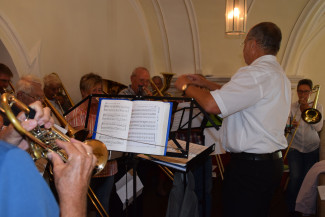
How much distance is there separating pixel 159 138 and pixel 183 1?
16.3ft

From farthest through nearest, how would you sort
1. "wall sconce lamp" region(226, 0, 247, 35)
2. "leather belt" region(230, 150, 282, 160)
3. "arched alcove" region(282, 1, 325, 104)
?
"arched alcove" region(282, 1, 325, 104) → "wall sconce lamp" region(226, 0, 247, 35) → "leather belt" region(230, 150, 282, 160)

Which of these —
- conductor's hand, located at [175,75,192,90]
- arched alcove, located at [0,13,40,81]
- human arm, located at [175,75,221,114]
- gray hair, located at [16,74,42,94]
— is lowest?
human arm, located at [175,75,221,114]

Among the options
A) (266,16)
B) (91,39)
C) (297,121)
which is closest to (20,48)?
(91,39)

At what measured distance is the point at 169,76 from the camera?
5.27m

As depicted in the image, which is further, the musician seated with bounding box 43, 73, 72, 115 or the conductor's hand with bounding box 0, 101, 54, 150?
the musician seated with bounding box 43, 73, 72, 115

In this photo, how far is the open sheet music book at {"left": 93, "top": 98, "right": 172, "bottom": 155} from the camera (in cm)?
197

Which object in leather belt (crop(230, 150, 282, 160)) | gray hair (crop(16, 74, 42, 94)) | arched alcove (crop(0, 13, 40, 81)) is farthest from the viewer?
arched alcove (crop(0, 13, 40, 81))

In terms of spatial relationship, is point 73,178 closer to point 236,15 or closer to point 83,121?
point 83,121

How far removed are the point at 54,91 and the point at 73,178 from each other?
2897 millimetres

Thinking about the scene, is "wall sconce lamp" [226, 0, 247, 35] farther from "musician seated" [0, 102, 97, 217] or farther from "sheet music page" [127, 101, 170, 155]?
"musician seated" [0, 102, 97, 217]

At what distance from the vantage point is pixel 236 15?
464 centimetres

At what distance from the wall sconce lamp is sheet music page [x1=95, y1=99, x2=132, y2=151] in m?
3.07

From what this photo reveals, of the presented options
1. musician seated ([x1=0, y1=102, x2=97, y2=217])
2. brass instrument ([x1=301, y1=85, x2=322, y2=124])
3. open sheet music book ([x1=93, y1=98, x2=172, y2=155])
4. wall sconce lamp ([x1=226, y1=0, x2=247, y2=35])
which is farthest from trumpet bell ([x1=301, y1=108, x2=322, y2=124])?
musician seated ([x1=0, y1=102, x2=97, y2=217])

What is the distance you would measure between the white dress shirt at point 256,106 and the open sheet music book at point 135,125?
382 mm
